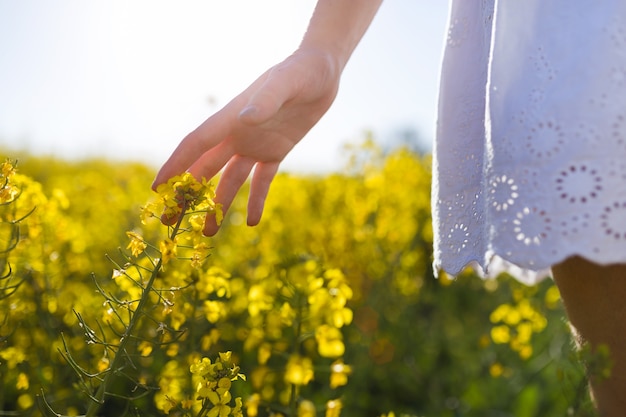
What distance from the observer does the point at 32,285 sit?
7.47ft

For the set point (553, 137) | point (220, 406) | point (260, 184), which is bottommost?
point (220, 406)

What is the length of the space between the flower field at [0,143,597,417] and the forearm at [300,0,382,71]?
452mm

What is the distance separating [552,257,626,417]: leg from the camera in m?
1.17

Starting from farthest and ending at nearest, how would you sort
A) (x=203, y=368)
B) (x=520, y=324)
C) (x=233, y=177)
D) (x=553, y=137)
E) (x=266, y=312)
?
(x=520, y=324) → (x=266, y=312) → (x=233, y=177) → (x=203, y=368) → (x=553, y=137)

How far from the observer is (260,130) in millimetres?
1416

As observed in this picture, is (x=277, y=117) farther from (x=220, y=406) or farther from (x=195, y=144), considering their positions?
(x=220, y=406)

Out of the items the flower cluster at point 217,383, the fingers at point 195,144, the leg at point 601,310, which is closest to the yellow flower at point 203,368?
the flower cluster at point 217,383

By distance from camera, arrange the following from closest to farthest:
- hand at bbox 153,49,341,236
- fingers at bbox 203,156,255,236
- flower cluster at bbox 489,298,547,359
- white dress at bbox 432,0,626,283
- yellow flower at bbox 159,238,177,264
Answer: white dress at bbox 432,0,626,283
yellow flower at bbox 159,238,177,264
hand at bbox 153,49,341,236
fingers at bbox 203,156,255,236
flower cluster at bbox 489,298,547,359

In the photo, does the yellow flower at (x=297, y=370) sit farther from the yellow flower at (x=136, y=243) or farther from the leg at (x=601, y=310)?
the leg at (x=601, y=310)

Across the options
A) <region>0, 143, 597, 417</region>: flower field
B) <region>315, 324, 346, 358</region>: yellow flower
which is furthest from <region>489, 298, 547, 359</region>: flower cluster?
<region>315, 324, 346, 358</region>: yellow flower

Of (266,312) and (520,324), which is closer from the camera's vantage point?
(266,312)

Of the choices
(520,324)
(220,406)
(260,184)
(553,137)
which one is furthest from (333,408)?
(520,324)

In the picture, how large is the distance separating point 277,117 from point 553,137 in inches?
21.8

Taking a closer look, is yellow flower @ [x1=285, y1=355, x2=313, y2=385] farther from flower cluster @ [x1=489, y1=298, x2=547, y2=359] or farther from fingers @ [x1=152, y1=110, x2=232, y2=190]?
flower cluster @ [x1=489, y1=298, x2=547, y2=359]
